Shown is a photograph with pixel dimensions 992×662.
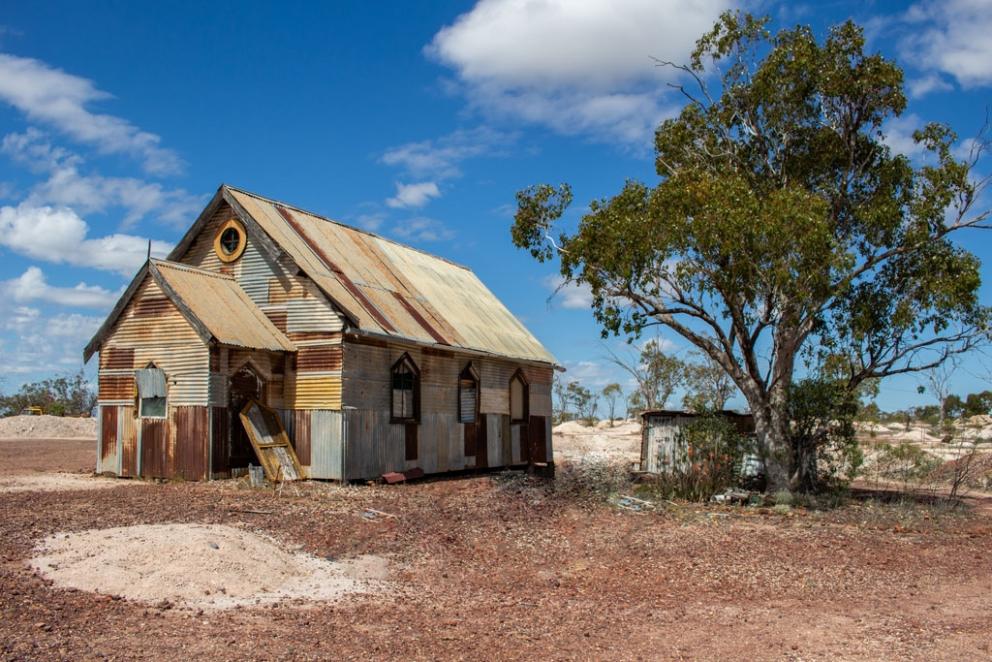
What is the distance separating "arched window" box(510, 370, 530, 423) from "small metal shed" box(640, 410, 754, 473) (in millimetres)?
3845

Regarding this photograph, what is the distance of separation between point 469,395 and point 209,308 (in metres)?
7.96

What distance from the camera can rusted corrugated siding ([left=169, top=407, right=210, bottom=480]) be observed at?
18391 mm

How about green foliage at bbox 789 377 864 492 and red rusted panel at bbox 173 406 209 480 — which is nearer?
red rusted panel at bbox 173 406 209 480

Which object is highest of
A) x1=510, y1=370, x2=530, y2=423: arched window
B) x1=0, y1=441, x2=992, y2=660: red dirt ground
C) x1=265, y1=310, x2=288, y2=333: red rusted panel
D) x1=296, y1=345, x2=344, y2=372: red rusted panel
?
x1=265, y1=310, x2=288, y2=333: red rusted panel

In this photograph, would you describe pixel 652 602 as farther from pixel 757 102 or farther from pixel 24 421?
pixel 24 421

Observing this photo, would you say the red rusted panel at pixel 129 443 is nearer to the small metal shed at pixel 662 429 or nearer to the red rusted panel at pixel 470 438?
the red rusted panel at pixel 470 438

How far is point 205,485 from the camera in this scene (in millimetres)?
17906

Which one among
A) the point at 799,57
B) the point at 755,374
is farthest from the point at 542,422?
the point at 799,57

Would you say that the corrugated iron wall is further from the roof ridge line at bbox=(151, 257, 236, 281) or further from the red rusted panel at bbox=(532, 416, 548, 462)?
the red rusted panel at bbox=(532, 416, 548, 462)

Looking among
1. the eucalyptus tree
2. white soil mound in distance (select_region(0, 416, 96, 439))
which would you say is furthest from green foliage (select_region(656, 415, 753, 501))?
white soil mound in distance (select_region(0, 416, 96, 439))

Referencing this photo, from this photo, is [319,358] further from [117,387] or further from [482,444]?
[482,444]

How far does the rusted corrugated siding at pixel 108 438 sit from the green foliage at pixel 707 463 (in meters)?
12.0

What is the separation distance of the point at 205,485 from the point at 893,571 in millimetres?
12557

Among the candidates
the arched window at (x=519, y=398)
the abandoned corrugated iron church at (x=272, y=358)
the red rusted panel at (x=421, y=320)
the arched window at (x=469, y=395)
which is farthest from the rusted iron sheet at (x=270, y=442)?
the arched window at (x=519, y=398)
